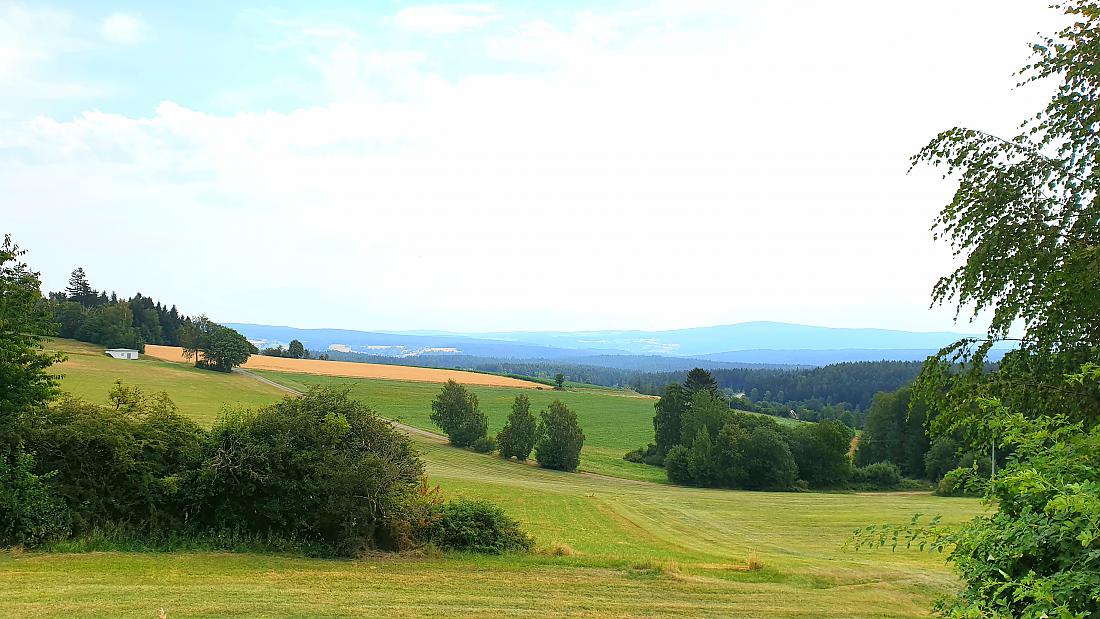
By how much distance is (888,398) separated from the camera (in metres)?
71.4

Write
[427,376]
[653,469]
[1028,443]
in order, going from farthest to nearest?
[427,376] → [653,469] → [1028,443]

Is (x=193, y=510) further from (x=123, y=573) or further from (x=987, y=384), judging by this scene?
(x=987, y=384)

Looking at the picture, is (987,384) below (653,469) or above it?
above

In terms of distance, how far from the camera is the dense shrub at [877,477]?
6338cm

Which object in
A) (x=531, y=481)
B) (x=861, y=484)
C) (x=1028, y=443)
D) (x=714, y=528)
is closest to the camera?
(x=1028, y=443)

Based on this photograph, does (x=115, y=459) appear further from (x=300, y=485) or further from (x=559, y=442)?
(x=559, y=442)

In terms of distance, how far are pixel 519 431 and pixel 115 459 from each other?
1876 inches

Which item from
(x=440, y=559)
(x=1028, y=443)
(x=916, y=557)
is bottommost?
(x=916, y=557)

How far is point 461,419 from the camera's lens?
2574 inches

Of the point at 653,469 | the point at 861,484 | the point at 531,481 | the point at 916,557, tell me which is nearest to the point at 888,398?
the point at 861,484

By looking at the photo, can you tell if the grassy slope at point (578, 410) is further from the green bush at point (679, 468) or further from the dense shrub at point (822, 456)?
the dense shrub at point (822, 456)

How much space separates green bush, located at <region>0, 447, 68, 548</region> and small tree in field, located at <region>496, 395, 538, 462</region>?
4821 centimetres

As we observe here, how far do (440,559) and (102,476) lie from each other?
812 centimetres

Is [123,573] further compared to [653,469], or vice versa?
[653,469]
